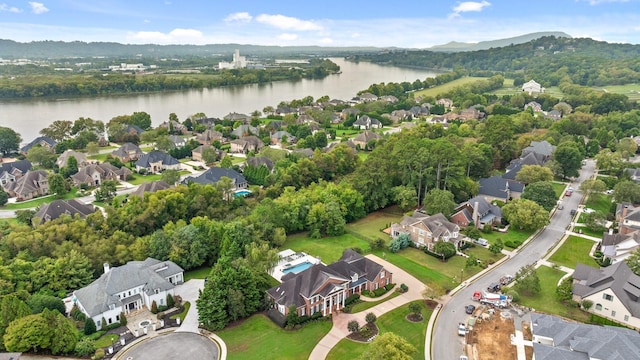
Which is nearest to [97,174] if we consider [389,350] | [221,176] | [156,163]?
[156,163]

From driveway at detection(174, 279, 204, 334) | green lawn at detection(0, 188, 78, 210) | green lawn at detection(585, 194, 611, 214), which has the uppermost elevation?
green lawn at detection(585, 194, 611, 214)

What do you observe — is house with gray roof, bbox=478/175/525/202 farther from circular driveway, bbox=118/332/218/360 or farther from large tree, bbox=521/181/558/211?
circular driveway, bbox=118/332/218/360

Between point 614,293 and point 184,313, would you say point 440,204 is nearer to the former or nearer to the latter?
point 614,293

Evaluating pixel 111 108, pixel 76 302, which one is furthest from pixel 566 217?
pixel 111 108

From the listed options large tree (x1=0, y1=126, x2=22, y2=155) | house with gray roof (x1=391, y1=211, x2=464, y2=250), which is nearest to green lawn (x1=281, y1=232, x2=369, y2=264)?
house with gray roof (x1=391, y1=211, x2=464, y2=250)

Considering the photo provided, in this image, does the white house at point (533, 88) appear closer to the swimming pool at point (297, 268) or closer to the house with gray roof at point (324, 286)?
the swimming pool at point (297, 268)

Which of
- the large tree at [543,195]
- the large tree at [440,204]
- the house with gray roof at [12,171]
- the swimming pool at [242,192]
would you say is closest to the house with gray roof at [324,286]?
the large tree at [440,204]
